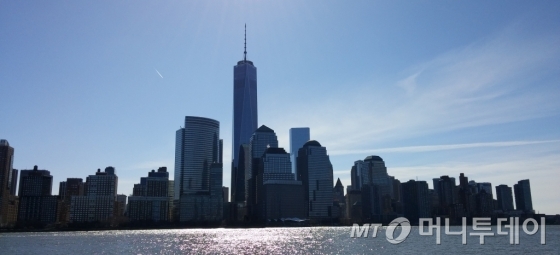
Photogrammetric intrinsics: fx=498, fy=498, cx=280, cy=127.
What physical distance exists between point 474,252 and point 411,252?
1377cm

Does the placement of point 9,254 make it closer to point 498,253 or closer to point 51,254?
point 51,254

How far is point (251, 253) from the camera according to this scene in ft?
395

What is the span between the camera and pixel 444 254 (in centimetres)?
10888

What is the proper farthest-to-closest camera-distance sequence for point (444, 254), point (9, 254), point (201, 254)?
point (9, 254)
point (201, 254)
point (444, 254)

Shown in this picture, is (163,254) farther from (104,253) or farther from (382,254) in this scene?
(382,254)

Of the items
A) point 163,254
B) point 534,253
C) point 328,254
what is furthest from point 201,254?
point 534,253

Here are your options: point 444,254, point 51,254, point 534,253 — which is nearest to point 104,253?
point 51,254

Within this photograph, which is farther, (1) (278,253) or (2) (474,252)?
(1) (278,253)

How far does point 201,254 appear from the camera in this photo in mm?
118188

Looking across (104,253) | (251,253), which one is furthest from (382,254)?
(104,253)

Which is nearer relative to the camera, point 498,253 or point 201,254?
point 498,253

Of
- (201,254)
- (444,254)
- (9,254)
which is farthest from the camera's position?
(9,254)

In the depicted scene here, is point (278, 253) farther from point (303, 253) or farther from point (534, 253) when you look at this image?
point (534, 253)

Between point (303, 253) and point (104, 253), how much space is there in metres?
49.6
